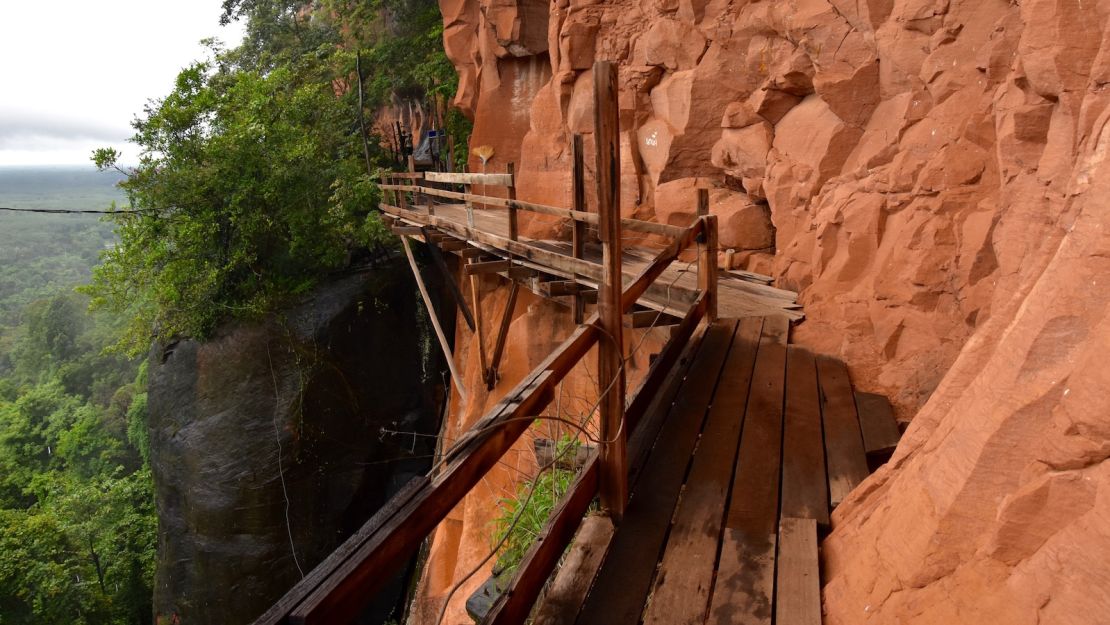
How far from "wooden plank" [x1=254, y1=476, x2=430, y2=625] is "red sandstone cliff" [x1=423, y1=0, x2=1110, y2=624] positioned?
130 centimetres

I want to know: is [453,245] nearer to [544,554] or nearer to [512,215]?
[512,215]

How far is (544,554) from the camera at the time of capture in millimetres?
2244

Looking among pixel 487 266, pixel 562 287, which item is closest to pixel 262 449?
pixel 487 266

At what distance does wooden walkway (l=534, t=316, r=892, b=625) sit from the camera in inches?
84.8

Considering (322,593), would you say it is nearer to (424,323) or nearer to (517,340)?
(517,340)

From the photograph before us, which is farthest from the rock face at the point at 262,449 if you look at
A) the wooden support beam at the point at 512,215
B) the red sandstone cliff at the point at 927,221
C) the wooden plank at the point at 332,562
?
the wooden plank at the point at 332,562

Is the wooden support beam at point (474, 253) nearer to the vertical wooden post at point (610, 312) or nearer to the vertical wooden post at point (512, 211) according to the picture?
the vertical wooden post at point (512, 211)

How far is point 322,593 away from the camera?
1.27 metres

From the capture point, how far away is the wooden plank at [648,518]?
2.16 meters

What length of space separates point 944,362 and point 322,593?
11.7ft

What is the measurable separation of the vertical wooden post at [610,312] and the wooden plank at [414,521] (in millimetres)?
444

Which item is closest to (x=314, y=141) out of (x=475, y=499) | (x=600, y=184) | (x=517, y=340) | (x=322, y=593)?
(x=517, y=340)

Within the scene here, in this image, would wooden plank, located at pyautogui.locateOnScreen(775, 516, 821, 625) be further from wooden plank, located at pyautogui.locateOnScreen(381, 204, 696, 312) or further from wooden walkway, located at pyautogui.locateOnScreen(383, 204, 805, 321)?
wooden walkway, located at pyautogui.locateOnScreen(383, 204, 805, 321)

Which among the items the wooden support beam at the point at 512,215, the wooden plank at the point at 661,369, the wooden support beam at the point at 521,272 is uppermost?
the wooden support beam at the point at 512,215
